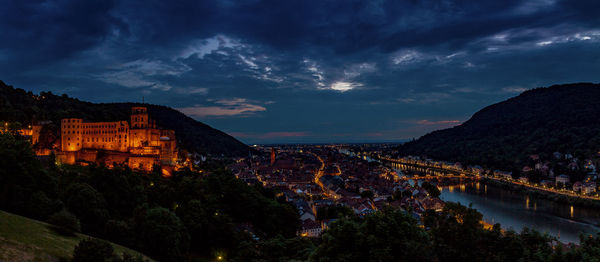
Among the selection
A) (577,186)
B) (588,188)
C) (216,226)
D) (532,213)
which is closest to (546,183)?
(577,186)

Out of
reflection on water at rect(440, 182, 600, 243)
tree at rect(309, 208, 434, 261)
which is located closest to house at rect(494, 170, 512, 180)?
reflection on water at rect(440, 182, 600, 243)

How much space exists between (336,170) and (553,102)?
88674 mm

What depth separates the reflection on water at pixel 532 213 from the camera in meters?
29.3

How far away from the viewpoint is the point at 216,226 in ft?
65.3

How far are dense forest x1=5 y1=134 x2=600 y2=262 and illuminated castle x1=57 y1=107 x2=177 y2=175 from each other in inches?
143

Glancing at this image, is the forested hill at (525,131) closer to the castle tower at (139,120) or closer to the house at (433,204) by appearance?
the house at (433,204)

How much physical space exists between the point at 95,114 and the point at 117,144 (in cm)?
3079

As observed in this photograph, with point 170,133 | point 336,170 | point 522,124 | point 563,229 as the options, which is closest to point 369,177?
point 336,170

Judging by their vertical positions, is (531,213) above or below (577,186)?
Answer: below

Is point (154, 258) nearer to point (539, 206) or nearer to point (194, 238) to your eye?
point (194, 238)

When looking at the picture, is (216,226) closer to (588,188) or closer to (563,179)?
(588,188)

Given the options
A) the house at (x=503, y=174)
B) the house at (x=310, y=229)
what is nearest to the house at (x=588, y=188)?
the house at (x=503, y=174)

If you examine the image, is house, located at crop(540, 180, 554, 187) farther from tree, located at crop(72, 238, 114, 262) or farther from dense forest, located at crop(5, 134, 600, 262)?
tree, located at crop(72, 238, 114, 262)

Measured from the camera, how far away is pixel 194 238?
19812mm
